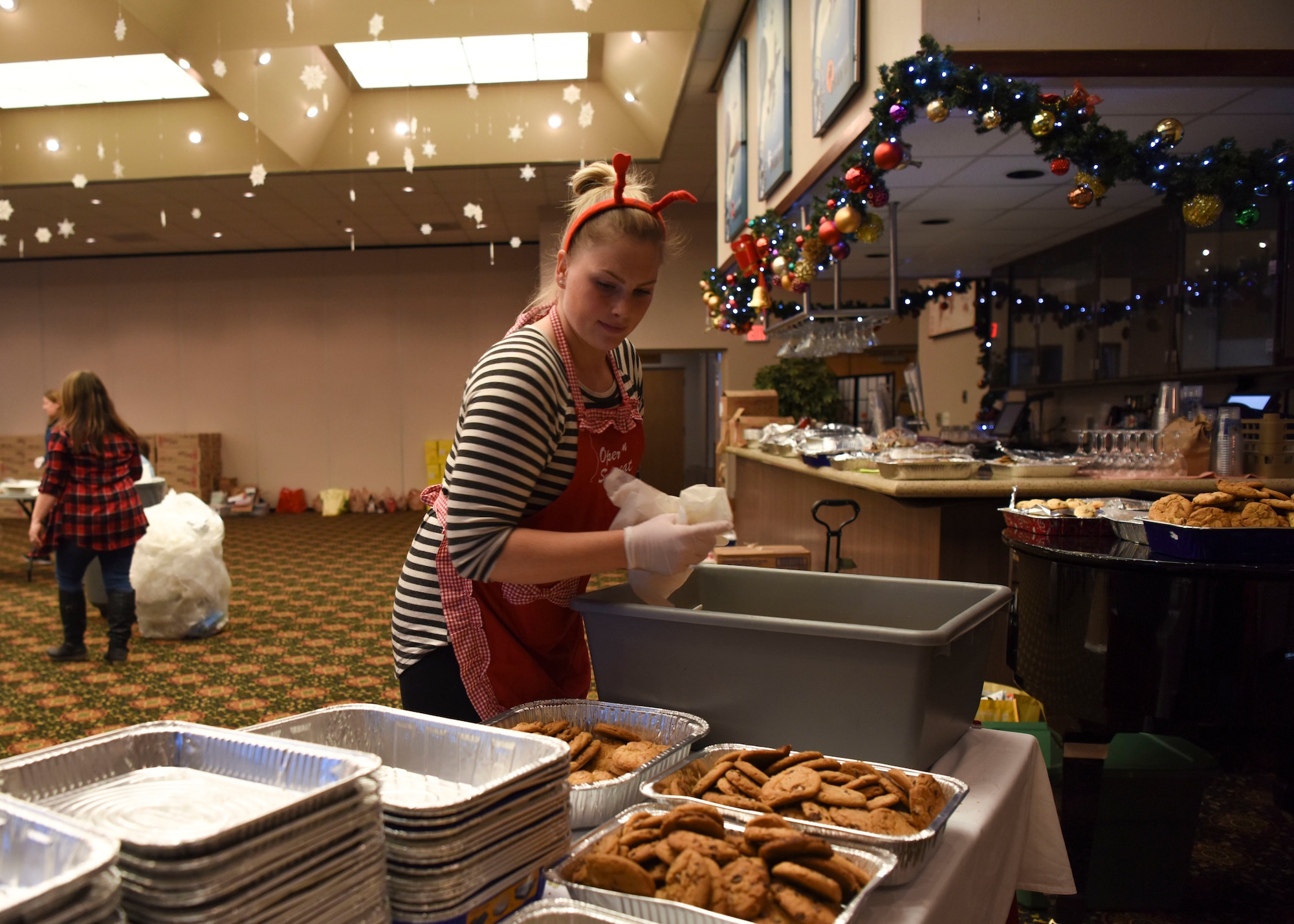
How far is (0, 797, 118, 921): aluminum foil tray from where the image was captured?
0.52 m

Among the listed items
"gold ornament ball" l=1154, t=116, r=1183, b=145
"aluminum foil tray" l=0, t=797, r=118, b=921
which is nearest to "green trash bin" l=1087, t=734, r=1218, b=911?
"gold ornament ball" l=1154, t=116, r=1183, b=145

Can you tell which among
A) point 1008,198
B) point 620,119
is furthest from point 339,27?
point 1008,198

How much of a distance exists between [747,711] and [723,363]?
10174 millimetres

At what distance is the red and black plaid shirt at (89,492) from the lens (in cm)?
444

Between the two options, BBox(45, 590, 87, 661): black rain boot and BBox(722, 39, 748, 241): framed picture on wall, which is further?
BBox(722, 39, 748, 241): framed picture on wall

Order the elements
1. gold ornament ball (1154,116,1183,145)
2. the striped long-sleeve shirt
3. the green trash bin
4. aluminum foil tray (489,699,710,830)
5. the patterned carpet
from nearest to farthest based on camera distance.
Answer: aluminum foil tray (489,699,710,830) → the striped long-sleeve shirt → the green trash bin → the patterned carpet → gold ornament ball (1154,116,1183,145)

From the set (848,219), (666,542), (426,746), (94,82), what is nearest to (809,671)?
(666,542)

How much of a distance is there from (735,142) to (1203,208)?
403 centimetres

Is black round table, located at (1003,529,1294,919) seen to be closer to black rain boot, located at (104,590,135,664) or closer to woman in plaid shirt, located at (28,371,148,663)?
woman in plaid shirt, located at (28,371,148,663)

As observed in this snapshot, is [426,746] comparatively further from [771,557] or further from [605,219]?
[771,557]

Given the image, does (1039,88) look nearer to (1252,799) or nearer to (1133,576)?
(1133,576)

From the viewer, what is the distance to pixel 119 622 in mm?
4742

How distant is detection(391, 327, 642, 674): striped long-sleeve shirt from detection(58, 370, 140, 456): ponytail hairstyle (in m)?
3.91

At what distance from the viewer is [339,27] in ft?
20.1
